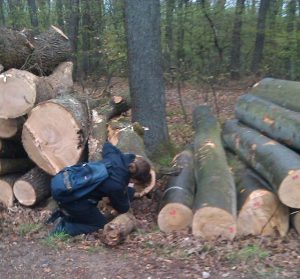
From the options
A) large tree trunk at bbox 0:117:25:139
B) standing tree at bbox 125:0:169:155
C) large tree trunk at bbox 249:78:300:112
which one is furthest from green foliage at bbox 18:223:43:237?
large tree trunk at bbox 249:78:300:112

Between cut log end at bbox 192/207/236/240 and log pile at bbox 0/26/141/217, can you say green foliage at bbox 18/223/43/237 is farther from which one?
cut log end at bbox 192/207/236/240

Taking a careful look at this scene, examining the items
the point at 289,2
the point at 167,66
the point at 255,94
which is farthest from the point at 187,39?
the point at 255,94

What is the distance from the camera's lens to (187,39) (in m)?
15.1

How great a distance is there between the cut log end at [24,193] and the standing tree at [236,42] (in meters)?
10.8

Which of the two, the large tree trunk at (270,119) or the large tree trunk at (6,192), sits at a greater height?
the large tree trunk at (270,119)

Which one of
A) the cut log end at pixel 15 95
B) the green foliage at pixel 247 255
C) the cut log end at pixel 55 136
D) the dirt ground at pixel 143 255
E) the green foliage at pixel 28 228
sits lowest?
the green foliage at pixel 28 228

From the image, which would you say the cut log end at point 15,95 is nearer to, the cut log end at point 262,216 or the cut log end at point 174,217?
the cut log end at point 174,217

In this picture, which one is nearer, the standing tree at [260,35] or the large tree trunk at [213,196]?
the large tree trunk at [213,196]

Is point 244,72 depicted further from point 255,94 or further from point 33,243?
point 33,243

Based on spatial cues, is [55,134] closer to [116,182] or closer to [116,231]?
[116,182]

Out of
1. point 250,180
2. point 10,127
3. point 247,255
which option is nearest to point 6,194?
point 10,127

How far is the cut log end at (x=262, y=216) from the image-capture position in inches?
229

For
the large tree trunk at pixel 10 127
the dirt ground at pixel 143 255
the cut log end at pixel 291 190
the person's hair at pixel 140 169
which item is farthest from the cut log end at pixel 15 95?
the cut log end at pixel 291 190

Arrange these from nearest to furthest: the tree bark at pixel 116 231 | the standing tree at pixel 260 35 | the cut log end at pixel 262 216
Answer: the tree bark at pixel 116 231
the cut log end at pixel 262 216
the standing tree at pixel 260 35
